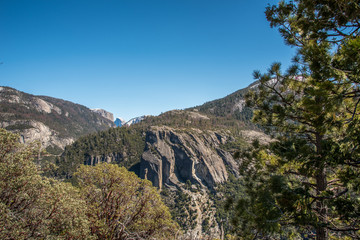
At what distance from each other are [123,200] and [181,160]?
86870 millimetres

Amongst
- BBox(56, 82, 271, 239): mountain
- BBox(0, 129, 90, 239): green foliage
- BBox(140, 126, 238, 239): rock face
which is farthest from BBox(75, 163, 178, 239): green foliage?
BBox(140, 126, 238, 239): rock face

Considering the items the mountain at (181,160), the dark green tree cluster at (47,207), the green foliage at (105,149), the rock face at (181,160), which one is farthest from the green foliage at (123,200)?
the green foliage at (105,149)

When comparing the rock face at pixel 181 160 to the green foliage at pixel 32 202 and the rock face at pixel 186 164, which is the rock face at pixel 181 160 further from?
the green foliage at pixel 32 202

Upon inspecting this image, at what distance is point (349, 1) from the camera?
3.48 meters

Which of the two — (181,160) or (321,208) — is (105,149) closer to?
(181,160)

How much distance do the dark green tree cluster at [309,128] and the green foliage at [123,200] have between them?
5609 mm

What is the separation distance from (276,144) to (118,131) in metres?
141

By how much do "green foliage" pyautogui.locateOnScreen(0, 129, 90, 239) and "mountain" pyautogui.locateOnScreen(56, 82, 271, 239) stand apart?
55705 millimetres

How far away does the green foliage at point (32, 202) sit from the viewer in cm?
552

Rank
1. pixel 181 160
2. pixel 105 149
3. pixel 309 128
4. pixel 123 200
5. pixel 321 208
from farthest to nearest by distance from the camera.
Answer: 1. pixel 105 149
2. pixel 181 160
3. pixel 123 200
4. pixel 309 128
5. pixel 321 208

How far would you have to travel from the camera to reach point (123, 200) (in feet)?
32.0

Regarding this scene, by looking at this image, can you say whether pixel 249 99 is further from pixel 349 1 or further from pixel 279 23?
pixel 349 1

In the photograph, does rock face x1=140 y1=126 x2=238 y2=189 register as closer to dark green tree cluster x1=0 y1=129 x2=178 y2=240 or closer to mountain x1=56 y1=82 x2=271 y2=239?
mountain x1=56 y1=82 x2=271 y2=239

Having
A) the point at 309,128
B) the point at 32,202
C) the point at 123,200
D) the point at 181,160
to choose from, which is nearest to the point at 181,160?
the point at 181,160
